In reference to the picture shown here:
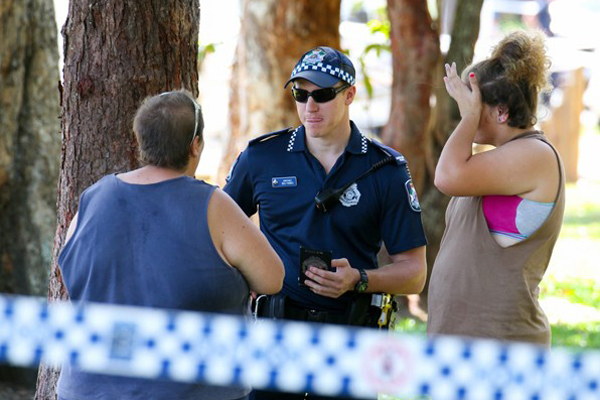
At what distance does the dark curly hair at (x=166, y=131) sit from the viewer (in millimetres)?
3070

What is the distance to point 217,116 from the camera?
20.5m

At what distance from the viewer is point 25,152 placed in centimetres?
687

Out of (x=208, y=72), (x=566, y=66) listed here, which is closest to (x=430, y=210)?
(x=208, y=72)

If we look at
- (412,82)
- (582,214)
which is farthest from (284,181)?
(582,214)

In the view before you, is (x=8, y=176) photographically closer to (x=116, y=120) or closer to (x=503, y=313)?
(x=116, y=120)

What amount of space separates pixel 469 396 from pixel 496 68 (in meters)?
1.36

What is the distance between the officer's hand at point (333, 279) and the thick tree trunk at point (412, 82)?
5.46m

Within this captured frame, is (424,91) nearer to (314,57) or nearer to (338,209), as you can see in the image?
(314,57)

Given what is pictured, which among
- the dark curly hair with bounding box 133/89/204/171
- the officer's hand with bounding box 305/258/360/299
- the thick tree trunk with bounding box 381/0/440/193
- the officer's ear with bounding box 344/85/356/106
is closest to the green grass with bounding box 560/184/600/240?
the thick tree trunk with bounding box 381/0/440/193

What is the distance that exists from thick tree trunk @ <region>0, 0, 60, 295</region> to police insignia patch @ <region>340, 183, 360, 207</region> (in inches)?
143

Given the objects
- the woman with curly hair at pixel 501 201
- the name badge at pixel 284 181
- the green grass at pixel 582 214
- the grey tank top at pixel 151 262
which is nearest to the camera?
the grey tank top at pixel 151 262

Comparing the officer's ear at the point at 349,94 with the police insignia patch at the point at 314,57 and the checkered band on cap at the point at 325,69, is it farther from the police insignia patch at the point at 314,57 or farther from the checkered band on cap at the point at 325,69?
the police insignia patch at the point at 314,57

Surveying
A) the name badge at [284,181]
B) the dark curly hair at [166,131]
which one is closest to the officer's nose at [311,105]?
the name badge at [284,181]

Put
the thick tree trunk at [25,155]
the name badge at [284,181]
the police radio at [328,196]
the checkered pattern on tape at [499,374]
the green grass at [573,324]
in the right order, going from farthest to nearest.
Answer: the green grass at [573,324] < the thick tree trunk at [25,155] < the name badge at [284,181] < the police radio at [328,196] < the checkered pattern on tape at [499,374]
